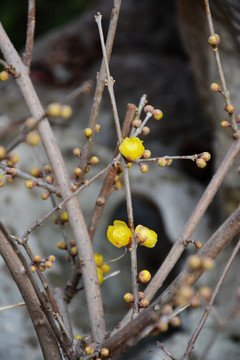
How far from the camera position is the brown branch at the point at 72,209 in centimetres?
49

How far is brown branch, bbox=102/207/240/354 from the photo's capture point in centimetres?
39

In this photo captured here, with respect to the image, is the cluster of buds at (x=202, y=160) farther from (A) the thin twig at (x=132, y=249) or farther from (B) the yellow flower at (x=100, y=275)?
(B) the yellow flower at (x=100, y=275)

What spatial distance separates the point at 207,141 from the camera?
1302 mm

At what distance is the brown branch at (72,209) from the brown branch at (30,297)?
50 mm

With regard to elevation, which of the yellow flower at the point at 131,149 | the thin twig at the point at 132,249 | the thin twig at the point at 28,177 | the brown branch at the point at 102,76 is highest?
the brown branch at the point at 102,76

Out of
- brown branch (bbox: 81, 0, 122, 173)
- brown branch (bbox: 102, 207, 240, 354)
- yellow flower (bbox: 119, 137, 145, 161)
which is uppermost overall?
brown branch (bbox: 81, 0, 122, 173)

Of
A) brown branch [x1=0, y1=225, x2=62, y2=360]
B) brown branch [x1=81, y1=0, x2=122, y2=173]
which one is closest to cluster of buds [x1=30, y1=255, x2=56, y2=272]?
brown branch [x1=0, y1=225, x2=62, y2=360]

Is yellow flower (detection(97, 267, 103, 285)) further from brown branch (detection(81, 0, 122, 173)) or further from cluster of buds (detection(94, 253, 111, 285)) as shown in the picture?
brown branch (detection(81, 0, 122, 173))

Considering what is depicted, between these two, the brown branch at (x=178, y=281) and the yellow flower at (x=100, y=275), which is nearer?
the brown branch at (x=178, y=281)

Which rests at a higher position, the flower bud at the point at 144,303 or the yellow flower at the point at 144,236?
the yellow flower at the point at 144,236

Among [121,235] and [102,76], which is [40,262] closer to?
[121,235]

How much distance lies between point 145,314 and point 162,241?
774 millimetres

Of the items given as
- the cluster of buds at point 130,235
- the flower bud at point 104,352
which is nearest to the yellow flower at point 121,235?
the cluster of buds at point 130,235

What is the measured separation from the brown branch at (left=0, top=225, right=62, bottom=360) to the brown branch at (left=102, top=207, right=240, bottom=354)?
0.07 m
